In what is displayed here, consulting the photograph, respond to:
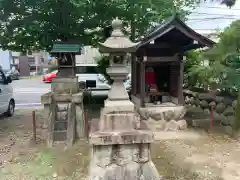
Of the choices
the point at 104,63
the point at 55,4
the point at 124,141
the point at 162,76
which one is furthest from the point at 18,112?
the point at 124,141

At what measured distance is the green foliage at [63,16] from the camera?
6863mm

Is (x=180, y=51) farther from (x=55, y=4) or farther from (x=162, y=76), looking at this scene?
(x=55, y=4)

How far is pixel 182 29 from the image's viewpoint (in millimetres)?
6934

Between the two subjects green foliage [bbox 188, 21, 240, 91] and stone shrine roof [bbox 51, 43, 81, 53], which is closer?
green foliage [bbox 188, 21, 240, 91]

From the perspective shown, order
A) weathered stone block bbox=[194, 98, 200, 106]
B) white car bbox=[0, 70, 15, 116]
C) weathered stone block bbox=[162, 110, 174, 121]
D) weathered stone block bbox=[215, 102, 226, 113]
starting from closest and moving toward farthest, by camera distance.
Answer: weathered stone block bbox=[162, 110, 174, 121]
weathered stone block bbox=[215, 102, 226, 113]
white car bbox=[0, 70, 15, 116]
weathered stone block bbox=[194, 98, 200, 106]

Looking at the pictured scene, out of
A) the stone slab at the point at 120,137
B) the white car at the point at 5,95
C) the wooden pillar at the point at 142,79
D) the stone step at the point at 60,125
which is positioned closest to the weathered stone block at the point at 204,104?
the wooden pillar at the point at 142,79

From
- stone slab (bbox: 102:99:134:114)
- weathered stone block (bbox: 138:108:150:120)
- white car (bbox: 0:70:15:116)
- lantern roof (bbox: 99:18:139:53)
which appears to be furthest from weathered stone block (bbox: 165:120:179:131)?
white car (bbox: 0:70:15:116)

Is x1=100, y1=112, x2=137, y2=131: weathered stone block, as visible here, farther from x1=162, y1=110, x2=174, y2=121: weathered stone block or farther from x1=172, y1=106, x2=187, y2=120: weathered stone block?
x1=172, y1=106, x2=187, y2=120: weathered stone block

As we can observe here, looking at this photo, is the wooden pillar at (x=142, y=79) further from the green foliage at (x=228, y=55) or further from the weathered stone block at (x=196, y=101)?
the weathered stone block at (x=196, y=101)

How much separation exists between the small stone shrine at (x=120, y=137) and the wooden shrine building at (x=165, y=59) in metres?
3.13

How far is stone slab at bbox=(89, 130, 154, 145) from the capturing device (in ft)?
12.0

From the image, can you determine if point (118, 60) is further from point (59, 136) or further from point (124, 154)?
point (59, 136)

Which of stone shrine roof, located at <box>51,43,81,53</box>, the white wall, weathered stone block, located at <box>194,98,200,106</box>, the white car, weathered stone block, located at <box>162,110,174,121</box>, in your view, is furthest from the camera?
the white wall

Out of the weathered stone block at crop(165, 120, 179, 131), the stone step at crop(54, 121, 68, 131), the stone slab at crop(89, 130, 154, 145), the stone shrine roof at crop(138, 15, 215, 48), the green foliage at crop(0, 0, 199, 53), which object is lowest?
the weathered stone block at crop(165, 120, 179, 131)
